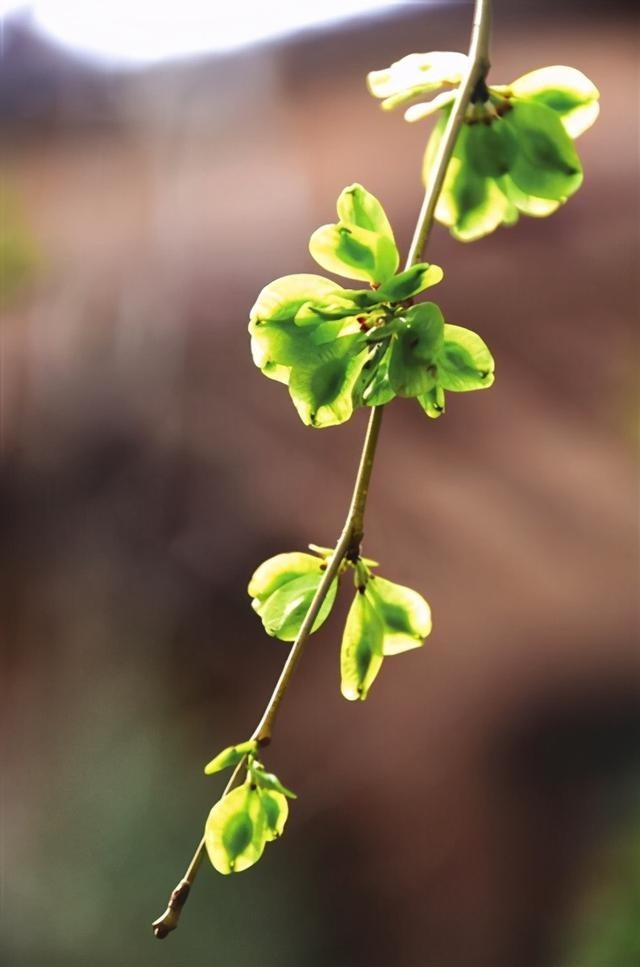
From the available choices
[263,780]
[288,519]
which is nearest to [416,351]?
[263,780]

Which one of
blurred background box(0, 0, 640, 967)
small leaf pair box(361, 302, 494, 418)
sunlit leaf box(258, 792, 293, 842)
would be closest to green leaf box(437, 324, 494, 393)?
small leaf pair box(361, 302, 494, 418)

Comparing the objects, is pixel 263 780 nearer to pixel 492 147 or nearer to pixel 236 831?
pixel 236 831

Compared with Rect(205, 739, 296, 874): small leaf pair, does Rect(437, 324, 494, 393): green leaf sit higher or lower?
higher

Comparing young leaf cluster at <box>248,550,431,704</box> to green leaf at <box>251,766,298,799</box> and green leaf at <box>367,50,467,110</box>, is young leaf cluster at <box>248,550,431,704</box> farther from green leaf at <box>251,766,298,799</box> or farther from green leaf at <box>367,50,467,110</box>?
green leaf at <box>367,50,467,110</box>

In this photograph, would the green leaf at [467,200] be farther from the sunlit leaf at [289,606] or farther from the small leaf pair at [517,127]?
the sunlit leaf at [289,606]

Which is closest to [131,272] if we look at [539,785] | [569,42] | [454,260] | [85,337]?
[85,337]

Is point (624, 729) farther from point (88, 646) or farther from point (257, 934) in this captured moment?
point (88, 646)

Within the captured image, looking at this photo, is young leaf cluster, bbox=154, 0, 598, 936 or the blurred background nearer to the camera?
young leaf cluster, bbox=154, 0, 598, 936
